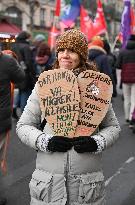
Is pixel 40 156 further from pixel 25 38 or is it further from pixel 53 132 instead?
pixel 25 38

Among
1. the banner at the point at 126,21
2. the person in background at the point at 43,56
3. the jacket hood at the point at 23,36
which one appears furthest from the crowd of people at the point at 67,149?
the banner at the point at 126,21

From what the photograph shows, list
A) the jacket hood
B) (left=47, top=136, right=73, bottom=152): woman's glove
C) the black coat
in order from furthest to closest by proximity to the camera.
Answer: the jacket hood < the black coat < (left=47, top=136, right=73, bottom=152): woman's glove

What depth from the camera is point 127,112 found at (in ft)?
30.5

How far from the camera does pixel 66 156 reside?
278cm

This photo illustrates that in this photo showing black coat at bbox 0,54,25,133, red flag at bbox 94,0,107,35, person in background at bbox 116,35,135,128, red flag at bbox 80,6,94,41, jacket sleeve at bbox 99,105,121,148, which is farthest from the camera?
red flag at bbox 80,6,94,41

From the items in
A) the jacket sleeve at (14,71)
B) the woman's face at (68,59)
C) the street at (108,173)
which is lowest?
the street at (108,173)

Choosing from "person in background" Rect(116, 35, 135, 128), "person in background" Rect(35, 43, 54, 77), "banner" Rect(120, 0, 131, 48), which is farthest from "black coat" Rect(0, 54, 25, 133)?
"banner" Rect(120, 0, 131, 48)

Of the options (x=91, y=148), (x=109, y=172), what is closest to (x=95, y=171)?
(x=91, y=148)

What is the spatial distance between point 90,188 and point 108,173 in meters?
3.05

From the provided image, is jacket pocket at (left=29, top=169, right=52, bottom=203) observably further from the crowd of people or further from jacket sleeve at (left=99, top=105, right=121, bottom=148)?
jacket sleeve at (left=99, top=105, right=121, bottom=148)

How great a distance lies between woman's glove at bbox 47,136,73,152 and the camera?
2717mm

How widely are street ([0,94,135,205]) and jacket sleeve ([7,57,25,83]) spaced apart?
947 mm

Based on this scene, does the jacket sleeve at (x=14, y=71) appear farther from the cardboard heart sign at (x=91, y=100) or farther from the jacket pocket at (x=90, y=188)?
the jacket pocket at (x=90, y=188)

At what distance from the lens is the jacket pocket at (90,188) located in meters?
2.79
